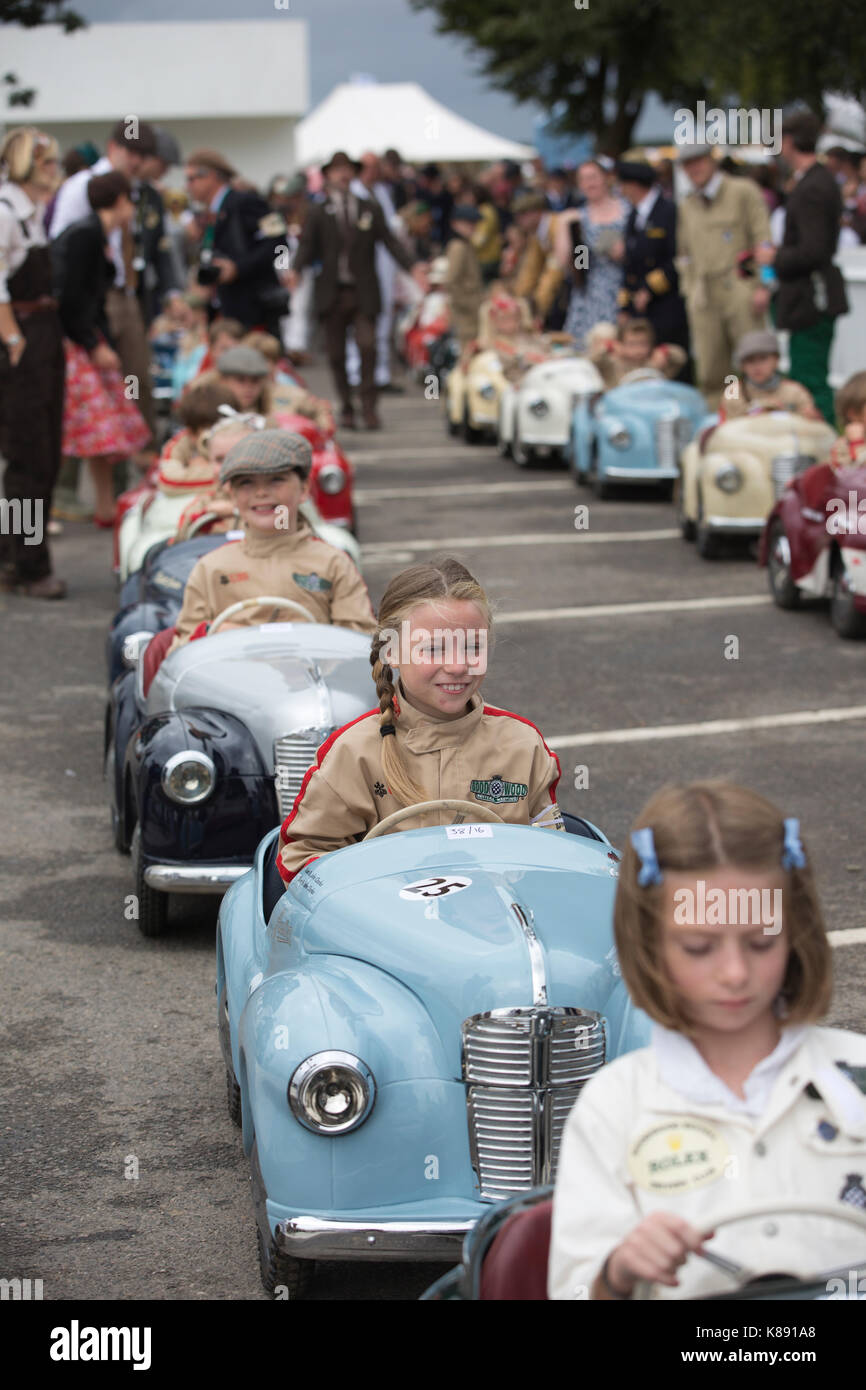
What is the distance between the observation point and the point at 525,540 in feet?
38.9

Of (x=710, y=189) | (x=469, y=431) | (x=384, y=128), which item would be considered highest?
(x=384, y=128)

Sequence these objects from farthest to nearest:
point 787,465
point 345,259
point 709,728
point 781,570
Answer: point 345,259 → point 787,465 → point 781,570 → point 709,728

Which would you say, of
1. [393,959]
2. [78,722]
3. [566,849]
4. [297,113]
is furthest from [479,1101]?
[297,113]

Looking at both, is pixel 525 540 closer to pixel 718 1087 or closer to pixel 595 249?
pixel 595 249

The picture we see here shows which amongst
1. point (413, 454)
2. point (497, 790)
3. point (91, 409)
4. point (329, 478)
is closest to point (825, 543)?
point (329, 478)

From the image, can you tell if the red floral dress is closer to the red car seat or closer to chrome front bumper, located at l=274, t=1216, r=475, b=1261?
chrome front bumper, located at l=274, t=1216, r=475, b=1261

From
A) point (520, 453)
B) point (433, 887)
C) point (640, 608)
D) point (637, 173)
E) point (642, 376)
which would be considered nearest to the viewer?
point (433, 887)

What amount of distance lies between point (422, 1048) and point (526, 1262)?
0.84 m

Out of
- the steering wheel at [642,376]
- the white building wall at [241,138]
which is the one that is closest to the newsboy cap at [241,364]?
the steering wheel at [642,376]

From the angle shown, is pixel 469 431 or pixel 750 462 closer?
pixel 750 462

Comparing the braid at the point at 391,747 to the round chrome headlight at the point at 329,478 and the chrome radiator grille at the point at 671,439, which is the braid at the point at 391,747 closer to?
the round chrome headlight at the point at 329,478

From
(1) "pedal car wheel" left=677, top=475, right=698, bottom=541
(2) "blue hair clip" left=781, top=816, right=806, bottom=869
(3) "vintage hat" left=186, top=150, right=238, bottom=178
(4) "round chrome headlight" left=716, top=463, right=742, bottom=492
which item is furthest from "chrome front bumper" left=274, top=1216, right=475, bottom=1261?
(3) "vintage hat" left=186, top=150, right=238, bottom=178

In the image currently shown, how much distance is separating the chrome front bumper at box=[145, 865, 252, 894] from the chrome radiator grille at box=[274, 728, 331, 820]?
0.79ft

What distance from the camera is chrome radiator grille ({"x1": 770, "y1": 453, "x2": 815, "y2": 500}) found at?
1030 cm
